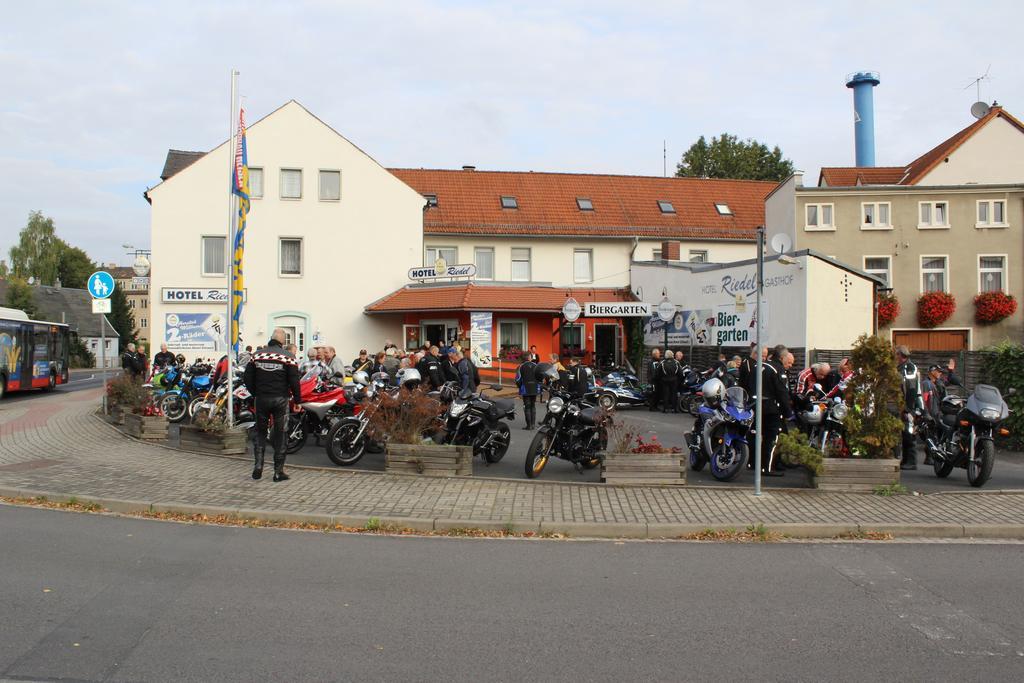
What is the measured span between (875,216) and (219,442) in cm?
2575

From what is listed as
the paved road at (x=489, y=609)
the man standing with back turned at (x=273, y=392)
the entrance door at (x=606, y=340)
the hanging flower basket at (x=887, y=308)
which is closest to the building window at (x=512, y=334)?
the entrance door at (x=606, y=340)

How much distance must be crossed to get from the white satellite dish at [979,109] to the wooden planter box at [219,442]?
3490cm

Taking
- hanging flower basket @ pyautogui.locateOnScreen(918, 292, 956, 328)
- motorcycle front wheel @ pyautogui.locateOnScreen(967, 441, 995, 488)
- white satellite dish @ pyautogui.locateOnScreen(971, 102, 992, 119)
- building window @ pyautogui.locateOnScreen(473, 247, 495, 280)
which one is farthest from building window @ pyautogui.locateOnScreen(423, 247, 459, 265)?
motorcycle front wheel @ pyautogui.locateOnScreen(967, 441, 995, 488)

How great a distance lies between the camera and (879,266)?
30469 millimetres

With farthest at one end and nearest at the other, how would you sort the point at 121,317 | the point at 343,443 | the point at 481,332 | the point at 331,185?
the point at 121,317, the point at 331,185, the point at 481,332, the point at 343,443

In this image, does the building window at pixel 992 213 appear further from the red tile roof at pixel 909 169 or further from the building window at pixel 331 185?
the building window at pixel 331 185

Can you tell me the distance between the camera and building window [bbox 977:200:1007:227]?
30.2 m

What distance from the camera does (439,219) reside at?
37.1 meters

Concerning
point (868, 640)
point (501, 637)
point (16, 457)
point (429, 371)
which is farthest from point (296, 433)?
point (868, 640)

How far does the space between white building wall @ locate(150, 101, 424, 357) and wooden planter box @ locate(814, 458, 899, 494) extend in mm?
24556

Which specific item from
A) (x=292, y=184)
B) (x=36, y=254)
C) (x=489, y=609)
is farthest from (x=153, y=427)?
(x=36, y=254)

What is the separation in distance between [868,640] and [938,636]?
1.58 feet

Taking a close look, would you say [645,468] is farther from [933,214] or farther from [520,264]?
[520,264]

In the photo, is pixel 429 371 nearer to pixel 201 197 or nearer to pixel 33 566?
pixel 33 566
